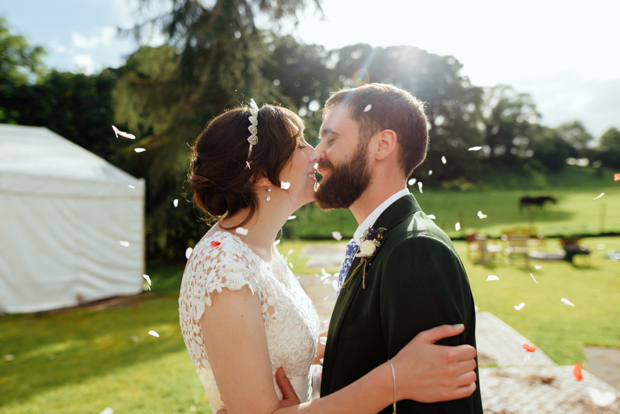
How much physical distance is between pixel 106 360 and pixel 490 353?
5.81 metres

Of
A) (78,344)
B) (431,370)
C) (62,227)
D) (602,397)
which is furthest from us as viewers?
(62,227)

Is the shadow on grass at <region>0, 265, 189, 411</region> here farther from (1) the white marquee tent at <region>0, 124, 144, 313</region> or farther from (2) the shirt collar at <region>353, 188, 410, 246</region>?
(2) the shirt collar at <region>353, 188, 410, 246</region>

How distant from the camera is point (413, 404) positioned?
4.76 ft

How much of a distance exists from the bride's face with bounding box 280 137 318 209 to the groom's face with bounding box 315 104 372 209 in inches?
2.9

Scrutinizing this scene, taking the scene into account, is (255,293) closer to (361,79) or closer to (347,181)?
(347,181)

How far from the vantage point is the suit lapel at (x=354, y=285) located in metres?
1.75

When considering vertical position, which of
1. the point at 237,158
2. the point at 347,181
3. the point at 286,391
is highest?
the point at 237,158

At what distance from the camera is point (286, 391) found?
1826mm

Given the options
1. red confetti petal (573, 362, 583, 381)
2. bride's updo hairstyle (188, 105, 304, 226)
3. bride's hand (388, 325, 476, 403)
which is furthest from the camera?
red confetti petal (573, 362, 583, 381)

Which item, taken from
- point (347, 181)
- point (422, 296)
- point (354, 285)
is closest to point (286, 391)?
point (354, 285)

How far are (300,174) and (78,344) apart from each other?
6308 mm

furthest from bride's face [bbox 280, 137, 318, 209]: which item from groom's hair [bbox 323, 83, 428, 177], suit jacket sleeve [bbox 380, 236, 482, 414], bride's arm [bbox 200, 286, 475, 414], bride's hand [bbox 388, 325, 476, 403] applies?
bride's hand [bbox 388, 325, 476, 403]

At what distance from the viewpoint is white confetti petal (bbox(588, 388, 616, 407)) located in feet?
12.8

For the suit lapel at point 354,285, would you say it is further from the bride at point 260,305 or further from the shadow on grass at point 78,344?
the shadow on grass at point 78,344
